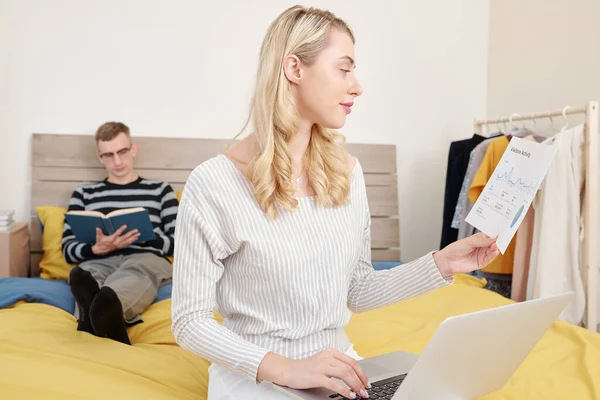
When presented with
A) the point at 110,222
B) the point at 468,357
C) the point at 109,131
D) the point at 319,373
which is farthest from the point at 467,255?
the point at 109,131

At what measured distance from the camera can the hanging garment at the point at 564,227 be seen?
7.66 ft

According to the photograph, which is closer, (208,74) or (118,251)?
(118,251)

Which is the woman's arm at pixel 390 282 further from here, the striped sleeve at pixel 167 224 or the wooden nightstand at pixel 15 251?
the wooden nightstand at pixel 15 251

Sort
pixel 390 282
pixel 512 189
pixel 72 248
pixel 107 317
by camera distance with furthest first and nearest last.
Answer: pixel 72 248 < pixel 107 317 < pixel 390 282 < pixel 512 189

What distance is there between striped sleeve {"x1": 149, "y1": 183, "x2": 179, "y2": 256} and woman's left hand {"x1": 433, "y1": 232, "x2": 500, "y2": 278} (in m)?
1.69

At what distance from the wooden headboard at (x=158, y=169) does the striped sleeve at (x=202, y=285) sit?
6.29 ft

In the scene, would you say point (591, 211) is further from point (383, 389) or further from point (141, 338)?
point (141, 338)

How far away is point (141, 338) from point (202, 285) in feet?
3.04

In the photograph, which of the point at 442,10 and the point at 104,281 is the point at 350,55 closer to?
the point at 104,281

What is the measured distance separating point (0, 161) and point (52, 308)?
1184 millimetres

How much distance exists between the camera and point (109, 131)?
2.76 m

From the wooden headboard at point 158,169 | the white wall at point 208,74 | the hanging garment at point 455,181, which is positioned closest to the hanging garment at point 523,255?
the hanging garment at point 455,181

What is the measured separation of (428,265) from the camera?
1.22 m

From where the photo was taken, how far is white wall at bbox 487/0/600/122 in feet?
8.92
